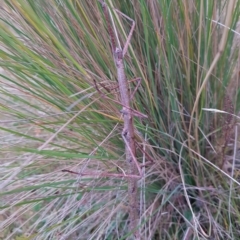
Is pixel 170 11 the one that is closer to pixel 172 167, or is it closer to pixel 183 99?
pixel 183 99

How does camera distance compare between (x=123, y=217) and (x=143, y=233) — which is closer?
(x=143, y=233)

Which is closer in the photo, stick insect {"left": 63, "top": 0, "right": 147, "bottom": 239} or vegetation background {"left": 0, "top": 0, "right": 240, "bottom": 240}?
stick insect {"left": 63, "top": 0, "right": 147, "bottom": 239}

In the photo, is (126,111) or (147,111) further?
(147,111)

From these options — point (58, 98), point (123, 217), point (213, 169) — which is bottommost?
point (123, 217)

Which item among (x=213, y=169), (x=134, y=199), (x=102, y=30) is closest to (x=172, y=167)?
(x=213, y=169)

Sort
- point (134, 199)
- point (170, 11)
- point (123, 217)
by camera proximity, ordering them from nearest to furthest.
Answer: point (134, 199) < point (170, 11) < point (123, 217)

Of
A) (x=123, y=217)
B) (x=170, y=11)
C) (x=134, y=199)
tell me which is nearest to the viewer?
(x=134, y=199)

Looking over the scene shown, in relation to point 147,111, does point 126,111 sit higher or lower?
higher

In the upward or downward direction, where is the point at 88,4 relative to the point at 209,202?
upward
